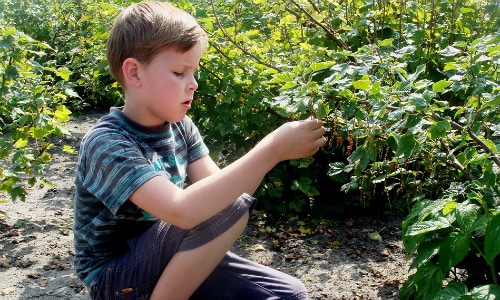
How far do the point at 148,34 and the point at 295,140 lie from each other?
58 centimetres

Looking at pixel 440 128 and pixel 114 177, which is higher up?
pixel 440 128

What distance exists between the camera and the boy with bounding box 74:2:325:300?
198cm

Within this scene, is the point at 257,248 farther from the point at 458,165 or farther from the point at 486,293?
the point at 486,293

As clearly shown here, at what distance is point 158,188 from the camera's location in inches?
76.9

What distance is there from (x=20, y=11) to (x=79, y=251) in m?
7.03

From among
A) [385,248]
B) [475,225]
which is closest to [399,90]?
[475,225]

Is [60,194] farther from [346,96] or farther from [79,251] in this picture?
[346,96]

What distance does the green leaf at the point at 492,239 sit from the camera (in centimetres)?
194

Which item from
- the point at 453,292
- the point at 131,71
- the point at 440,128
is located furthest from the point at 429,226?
the point at 131,71

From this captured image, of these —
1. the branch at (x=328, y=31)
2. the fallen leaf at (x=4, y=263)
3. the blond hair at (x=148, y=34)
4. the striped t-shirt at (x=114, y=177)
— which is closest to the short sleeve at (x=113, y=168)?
the striped t-shirt at (x=114, y=177)

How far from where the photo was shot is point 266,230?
3.70 meters

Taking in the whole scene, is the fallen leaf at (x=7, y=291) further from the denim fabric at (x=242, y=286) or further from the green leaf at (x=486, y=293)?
the green leaf at (x=486, y=293)

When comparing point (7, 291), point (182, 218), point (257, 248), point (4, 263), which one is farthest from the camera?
point (257, 248)

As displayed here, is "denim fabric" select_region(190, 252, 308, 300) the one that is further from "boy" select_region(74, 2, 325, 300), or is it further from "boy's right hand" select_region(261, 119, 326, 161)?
"boy's right hand" select_region(261, 119, 326, 161)
